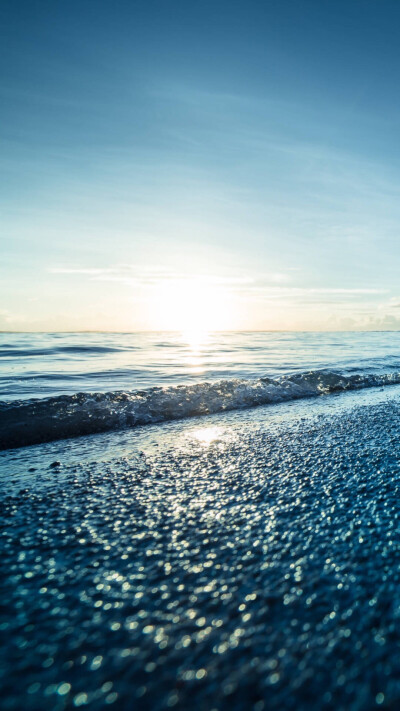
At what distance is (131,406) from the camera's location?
575 cm

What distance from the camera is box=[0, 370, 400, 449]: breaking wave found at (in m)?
4.79

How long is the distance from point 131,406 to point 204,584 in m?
4.20

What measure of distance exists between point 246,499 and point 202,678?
4.35ft

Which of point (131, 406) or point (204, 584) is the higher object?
point (131, 406)

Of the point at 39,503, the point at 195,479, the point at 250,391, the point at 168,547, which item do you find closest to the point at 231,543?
the point at 168,547

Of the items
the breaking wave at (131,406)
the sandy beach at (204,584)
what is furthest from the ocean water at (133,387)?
the sandy beach at (204,584)

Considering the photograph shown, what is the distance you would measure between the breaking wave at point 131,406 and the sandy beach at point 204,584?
59.5 inches

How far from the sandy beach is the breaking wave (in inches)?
59.5

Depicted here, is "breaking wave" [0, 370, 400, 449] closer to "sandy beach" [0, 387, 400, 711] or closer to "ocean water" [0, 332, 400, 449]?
"ocean water" [0, 332, 400, 449]

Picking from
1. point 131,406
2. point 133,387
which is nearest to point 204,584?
point 131,406

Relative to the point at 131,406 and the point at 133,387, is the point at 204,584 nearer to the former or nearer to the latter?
the point at 131,406

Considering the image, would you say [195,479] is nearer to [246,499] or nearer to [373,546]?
[246,499]

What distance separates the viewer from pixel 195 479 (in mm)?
2945

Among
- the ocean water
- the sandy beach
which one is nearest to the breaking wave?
the ocean water
